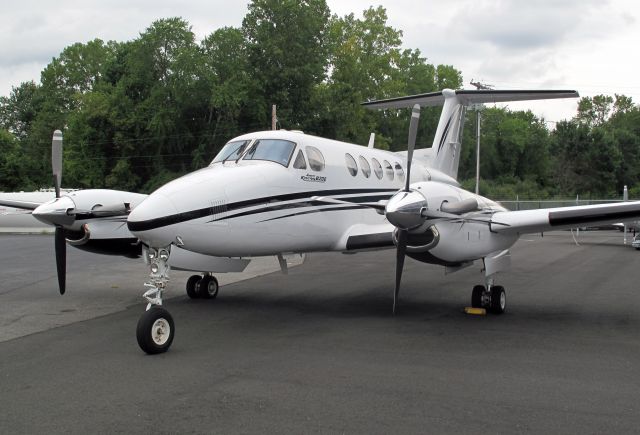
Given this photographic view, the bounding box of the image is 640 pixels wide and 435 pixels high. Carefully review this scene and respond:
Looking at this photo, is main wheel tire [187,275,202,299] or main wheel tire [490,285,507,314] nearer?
main wheel tire [490,285,507,314]

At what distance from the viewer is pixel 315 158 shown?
1032cm

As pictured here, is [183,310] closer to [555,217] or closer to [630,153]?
[555,217]

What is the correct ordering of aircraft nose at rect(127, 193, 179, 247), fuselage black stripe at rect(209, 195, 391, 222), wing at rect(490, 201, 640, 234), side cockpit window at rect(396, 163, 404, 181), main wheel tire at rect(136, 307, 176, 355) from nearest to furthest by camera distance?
main wheel tire at rect(136, 307, 176, 355) < aircraft nose at rect(127, 193, 179, 247) < fuselage black stripe at rect(209, 195, 391, 222) < wing at rect(490, 201, 640, 234) < side cockpit window at rect(396, 163, 404, 181)

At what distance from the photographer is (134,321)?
9.50 metres

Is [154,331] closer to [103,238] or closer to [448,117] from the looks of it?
[103,238]

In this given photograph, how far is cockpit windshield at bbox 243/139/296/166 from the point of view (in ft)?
31.9

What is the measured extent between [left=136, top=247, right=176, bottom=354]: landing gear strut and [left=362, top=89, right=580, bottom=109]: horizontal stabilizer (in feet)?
28.7

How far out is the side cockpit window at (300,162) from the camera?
32.3ft

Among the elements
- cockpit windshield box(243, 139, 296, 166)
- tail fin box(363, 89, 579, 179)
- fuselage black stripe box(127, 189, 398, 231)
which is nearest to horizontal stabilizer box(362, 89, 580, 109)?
tail fin box(363, 89, 579, 179)

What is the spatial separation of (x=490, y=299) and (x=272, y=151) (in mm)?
4537

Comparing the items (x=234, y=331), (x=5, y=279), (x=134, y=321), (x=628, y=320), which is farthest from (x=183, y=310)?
(x=628, y=320)

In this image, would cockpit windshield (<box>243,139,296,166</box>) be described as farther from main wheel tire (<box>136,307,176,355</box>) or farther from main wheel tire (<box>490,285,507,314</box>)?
main wheel tire (<box>490,285,507,314</box>)

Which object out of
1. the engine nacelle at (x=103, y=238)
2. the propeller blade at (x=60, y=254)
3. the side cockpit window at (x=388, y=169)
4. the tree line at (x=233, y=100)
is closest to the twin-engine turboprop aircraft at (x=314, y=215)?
the side cockpit window at (x=388, y=169)

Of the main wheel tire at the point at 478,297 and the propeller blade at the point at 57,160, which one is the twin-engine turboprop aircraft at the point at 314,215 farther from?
the propeller blade at the point at 57,160
